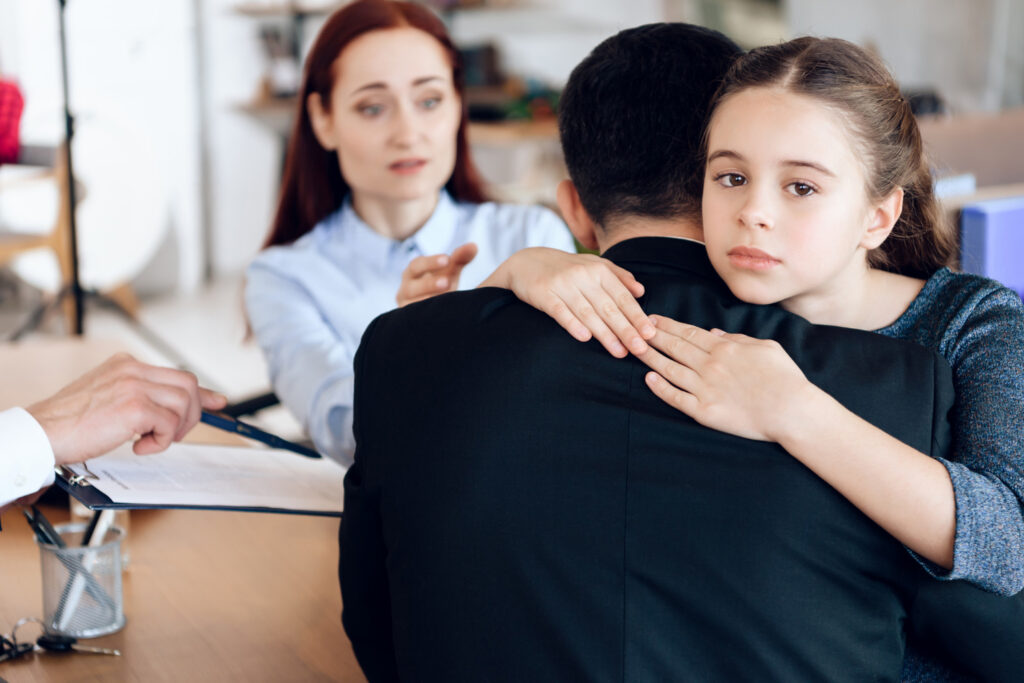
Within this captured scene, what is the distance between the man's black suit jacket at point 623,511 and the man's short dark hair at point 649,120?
0.27 feet

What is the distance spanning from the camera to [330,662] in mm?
1078

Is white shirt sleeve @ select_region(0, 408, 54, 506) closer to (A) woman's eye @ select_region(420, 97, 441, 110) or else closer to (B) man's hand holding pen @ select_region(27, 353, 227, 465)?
(B) man's hand holding pen @ select_region(27, 353, 227, 465)

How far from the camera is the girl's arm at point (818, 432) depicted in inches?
31.1

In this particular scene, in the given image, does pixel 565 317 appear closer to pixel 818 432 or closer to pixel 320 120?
pixel 818 432

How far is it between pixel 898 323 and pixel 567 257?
0.37m

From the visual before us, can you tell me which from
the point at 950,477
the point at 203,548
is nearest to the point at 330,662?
the point at 203,548

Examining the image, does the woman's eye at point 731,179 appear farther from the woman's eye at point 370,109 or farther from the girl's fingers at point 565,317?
the woman's eye at point 370,109

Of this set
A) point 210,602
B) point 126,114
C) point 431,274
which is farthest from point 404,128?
point 126,114

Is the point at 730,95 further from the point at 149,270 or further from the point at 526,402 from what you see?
the point at 149,270

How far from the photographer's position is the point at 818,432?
79 cm

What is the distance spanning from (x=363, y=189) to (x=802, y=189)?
1.01 metres

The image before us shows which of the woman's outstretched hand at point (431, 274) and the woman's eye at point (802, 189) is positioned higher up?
the woman's eye at point (802, 189)

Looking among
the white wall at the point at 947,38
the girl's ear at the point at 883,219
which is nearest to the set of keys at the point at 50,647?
the girl's ear at the point at 883,219

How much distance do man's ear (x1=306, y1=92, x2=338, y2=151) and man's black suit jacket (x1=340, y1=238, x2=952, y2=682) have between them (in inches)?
40.0
